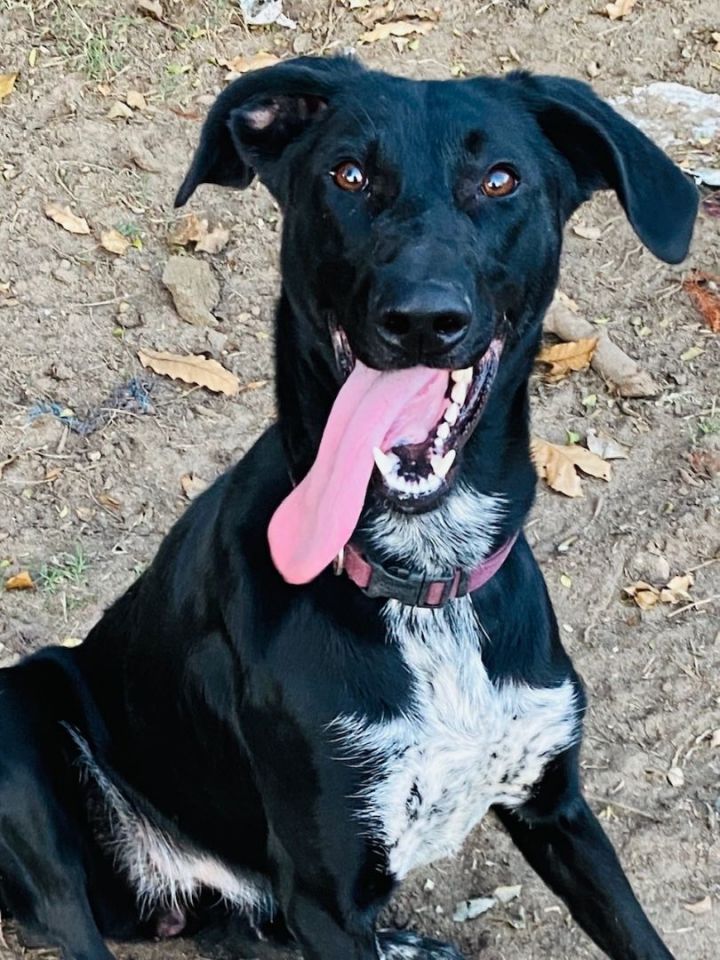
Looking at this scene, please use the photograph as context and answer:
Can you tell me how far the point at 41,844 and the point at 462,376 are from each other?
1.42 meters

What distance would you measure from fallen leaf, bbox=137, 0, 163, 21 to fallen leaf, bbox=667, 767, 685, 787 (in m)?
3.83

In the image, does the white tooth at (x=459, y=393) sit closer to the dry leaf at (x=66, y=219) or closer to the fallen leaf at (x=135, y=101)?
the dry leaf at (x=66, y=219)

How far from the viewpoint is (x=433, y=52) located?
5.68 metres

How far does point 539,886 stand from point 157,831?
102 cm

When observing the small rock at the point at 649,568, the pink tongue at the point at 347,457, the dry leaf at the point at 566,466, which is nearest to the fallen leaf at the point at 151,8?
the dry leaf at the point at 566,466

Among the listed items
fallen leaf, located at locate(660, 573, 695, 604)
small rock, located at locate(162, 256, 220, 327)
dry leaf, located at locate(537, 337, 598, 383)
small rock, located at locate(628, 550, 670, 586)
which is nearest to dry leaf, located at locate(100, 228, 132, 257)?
small rock, located at locate(162, 256, 220, 327)

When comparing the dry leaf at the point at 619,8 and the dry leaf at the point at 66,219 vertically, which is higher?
the dry leaf at the point at 619,8

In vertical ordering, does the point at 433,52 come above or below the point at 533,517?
above

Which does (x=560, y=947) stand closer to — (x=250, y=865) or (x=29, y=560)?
(x=250, y=865)

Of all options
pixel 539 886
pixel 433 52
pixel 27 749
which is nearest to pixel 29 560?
pixel 27 749

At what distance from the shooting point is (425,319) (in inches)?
86.8

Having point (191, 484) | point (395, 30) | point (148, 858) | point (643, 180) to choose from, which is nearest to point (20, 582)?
point (191, 484)

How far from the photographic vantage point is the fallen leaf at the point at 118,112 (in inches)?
213

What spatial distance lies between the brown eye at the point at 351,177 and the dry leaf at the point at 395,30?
11.5ft
